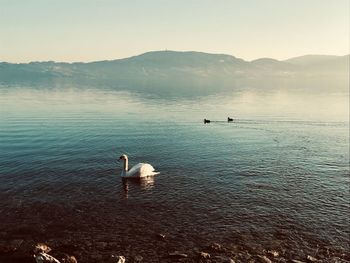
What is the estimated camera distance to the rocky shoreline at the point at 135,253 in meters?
20.8

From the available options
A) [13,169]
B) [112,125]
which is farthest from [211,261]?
[112,125]

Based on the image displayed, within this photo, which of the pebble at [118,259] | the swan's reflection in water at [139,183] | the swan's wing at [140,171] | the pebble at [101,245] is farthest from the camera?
the swan's wing at [140,171]

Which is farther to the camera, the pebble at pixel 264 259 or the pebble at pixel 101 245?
the pebble at pixel 101 245

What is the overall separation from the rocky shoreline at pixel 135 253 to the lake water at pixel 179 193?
143mm

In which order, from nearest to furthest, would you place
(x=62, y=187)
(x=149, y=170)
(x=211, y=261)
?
(x=211, y=261) → (x=62, y=187) → (x=149, y=170)

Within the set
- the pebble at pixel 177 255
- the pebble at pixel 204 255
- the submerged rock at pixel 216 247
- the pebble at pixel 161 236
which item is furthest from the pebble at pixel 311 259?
the pebble at pixel 161 236

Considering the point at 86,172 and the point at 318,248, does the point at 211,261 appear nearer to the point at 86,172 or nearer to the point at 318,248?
the point at 318,248

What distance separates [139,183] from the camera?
3538 centimetres

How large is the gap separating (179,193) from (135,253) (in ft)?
36.8

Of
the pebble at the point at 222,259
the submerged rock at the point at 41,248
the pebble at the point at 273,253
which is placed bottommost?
the pebble at the point at 273,253

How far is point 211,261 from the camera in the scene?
2088 cm

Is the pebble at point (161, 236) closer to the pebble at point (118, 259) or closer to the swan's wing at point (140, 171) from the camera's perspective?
the pebble at point (118, 259)

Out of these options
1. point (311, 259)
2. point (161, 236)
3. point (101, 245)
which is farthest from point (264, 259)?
point (101, 245)

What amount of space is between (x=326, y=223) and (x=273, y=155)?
22058 mm
